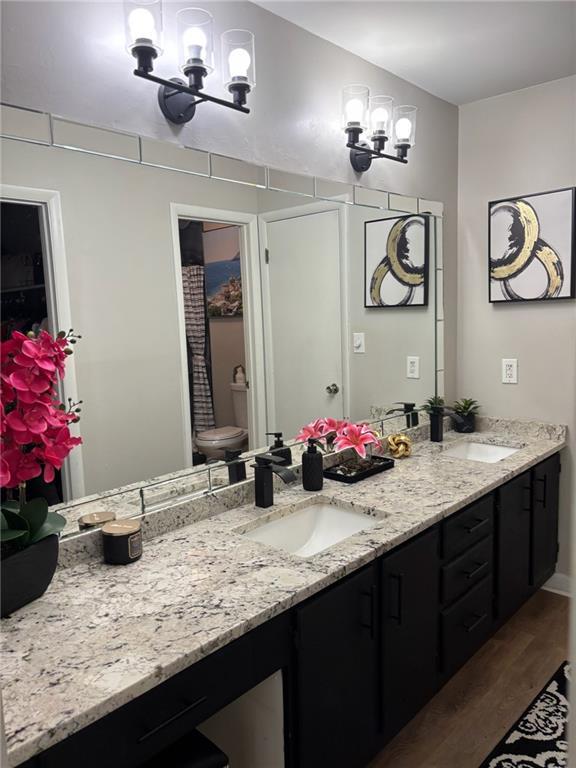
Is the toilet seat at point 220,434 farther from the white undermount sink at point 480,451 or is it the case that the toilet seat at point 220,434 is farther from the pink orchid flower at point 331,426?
the white undermount sink at point 480,451

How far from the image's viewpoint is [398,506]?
1979 millimetres

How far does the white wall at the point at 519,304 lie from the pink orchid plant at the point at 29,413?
2.22 meters

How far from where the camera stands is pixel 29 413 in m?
1.33

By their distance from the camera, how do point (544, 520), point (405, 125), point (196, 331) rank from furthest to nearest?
point (544, 520), point (405, 125), point (196, 331)

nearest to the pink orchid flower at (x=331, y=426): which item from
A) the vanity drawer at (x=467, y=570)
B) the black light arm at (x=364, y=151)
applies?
the vanity drawer at (x=467, y=570)

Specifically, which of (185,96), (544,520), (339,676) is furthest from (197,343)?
(544,520)

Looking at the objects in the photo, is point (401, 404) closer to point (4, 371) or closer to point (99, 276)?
point (99, 276)

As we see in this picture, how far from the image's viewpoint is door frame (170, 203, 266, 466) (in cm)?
184

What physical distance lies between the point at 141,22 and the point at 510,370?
2297 millimetres

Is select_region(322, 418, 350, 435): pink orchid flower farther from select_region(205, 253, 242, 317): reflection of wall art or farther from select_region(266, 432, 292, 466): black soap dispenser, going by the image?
select_region(205, 253, 242, 317): reflection of wall art

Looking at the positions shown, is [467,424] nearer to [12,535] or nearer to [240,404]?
[240,404]

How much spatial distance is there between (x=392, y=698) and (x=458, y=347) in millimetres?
1917

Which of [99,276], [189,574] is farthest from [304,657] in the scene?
[99,276]

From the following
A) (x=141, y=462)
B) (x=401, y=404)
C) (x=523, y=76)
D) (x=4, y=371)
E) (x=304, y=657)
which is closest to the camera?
(x=4, y=371)
